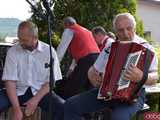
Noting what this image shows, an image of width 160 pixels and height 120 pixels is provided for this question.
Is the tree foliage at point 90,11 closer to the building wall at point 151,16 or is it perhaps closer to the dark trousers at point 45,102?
the dark trousers at point 45,102

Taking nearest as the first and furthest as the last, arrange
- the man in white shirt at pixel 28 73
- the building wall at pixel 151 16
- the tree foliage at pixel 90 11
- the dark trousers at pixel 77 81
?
1. the man in white shirt at pixel 28 73
2. the dark trousers at pixel 77 81
3. the tree foliage at pixel 90 11
4. the building wall at pixel 151 16

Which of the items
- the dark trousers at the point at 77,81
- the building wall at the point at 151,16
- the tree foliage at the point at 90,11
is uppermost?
the tree foliage at the point at 90,11

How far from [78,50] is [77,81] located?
0.61 meters

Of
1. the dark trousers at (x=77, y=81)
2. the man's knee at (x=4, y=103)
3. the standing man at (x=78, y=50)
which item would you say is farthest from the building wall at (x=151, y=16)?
the man's knee at (x=4, y=103)

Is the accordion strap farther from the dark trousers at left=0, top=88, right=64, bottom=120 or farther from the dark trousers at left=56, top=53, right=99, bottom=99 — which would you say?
the dark trousers at left=56, top=53, right=99, bottom=99

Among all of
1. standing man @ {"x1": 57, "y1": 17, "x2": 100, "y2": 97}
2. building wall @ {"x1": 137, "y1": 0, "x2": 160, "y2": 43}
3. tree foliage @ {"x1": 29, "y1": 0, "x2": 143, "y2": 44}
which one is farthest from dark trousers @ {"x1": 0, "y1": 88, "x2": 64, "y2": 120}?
building wall @ {"x1": 137, "y1": 0, "x2": 160, "y2": 43}

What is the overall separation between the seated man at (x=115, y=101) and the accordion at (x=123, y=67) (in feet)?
0.50

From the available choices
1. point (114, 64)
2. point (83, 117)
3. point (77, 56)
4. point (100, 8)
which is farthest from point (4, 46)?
point (100, 8)

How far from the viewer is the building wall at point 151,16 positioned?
23.4 meters

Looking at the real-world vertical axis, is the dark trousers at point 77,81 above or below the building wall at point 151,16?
above

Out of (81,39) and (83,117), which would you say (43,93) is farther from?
(81,39)

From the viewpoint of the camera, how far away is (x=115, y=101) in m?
5.25

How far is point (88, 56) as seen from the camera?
7137mm

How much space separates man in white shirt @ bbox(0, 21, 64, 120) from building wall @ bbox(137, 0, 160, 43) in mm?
17640
